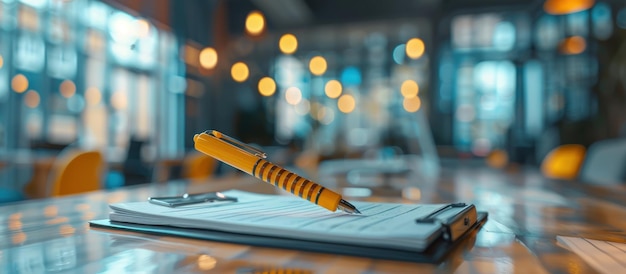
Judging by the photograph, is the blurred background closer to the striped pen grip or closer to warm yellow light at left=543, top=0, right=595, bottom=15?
warm yellow light at left=543, top=0, right=595, bottom=15

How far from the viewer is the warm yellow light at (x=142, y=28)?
15.3 feet

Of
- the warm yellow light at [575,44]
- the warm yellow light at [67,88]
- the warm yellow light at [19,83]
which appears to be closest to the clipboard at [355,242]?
the warm yellow light at [19,83]

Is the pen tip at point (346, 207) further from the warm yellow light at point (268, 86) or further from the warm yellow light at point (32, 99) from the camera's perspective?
the warm yellow light at point (268, 86)

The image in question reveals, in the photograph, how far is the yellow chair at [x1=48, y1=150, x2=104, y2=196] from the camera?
1219 mm

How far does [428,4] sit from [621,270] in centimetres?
812

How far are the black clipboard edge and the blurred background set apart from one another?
44.5 inches

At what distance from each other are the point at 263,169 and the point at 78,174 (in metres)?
1.13

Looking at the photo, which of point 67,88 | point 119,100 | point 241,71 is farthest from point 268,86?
point 67,88

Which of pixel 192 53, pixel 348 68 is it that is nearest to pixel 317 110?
pixel 348 68

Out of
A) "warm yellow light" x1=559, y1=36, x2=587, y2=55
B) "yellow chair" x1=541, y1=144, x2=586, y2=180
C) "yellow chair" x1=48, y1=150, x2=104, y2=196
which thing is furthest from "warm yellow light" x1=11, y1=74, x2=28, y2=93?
"warm yellow light" x1=559, y1=36, x2=587, y2=55

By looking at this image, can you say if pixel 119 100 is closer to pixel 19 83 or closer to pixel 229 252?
pixel 19 83

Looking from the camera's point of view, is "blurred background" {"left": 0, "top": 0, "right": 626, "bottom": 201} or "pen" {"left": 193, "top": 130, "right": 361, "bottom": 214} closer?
"pen" {"left": 193, "top": 130, "right": 361, "bottom": 214}

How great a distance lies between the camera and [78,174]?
4.34ft

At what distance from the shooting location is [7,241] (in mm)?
359
